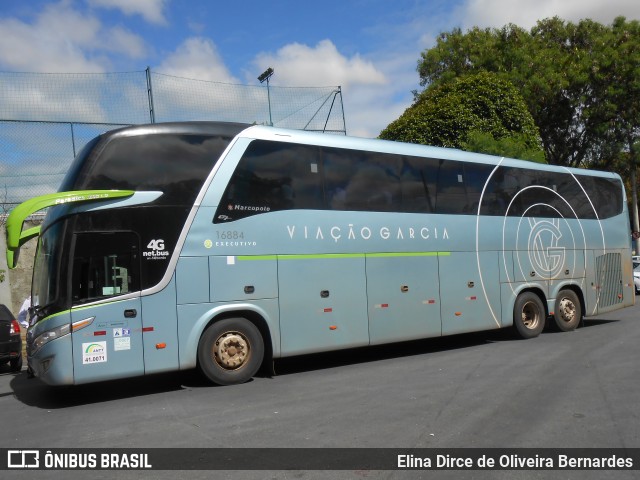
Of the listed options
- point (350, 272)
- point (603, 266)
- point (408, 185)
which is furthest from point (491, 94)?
point (350, 272)

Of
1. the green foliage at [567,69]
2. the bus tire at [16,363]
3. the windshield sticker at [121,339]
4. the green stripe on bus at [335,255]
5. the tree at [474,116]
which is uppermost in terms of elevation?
the green foliage at [567,69]

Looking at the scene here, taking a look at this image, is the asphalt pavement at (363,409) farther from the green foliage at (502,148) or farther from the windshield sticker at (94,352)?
the green foliage at (502,148)

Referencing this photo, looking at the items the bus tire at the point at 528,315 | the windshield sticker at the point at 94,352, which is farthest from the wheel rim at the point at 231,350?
A: the bus tire at the point at 528,315

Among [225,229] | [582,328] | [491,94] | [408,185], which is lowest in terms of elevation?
[582,328]

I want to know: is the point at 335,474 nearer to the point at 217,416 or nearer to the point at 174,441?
the point at 174,441

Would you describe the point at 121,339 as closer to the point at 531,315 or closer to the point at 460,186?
the point at 460,186

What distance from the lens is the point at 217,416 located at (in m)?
6.91

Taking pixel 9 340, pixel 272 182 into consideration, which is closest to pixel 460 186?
pixel 272 182

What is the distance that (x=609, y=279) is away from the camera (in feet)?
49.4

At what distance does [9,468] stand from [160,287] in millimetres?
3235

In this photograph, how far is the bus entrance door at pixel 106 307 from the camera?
7.71 metres

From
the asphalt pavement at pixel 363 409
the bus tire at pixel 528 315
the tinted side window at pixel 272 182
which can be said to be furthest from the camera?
the bus tire at pixel 528 315

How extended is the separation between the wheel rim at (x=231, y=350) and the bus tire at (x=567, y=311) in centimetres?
825

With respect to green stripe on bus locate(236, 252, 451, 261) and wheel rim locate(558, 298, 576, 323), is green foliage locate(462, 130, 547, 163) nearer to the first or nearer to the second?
wheel rim locate(558, 298, 576, 323)
